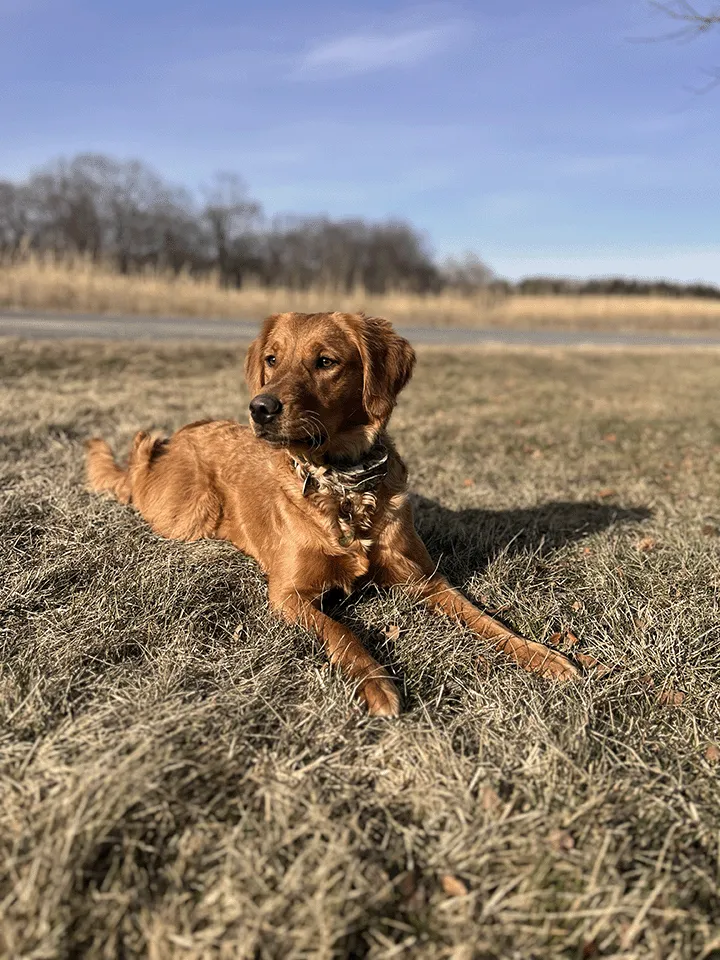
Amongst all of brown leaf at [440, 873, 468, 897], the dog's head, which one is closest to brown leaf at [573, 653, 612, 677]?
brown leaf at [440, 873, 468, 897]

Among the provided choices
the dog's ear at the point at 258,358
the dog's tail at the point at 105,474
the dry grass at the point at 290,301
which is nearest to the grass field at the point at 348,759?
the dog's tail at the point at 105,474

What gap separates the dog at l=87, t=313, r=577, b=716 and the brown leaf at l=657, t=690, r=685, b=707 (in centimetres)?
31

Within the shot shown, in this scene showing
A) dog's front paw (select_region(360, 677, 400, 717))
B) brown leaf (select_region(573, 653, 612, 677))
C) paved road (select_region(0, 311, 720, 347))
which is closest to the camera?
dog's front paw (select_region(360, 677, 400, 717))

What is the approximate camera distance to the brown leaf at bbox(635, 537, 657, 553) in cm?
373

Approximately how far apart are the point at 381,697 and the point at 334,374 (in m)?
1.50

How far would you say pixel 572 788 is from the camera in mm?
1831

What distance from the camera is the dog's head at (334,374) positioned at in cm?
288

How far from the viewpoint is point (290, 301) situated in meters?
21.9

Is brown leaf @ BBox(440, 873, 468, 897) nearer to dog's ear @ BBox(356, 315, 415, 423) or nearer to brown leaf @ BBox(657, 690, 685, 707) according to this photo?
brown leaf @ BBox(657, 690, 685, 707)

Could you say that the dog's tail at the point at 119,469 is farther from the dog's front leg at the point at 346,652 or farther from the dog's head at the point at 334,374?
the dog's front leg at the point at 346,652

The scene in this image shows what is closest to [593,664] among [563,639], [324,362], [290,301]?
[563,639]

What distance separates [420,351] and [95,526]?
33.7ft

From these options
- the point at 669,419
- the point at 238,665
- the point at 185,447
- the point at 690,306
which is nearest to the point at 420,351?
the point at 669,419

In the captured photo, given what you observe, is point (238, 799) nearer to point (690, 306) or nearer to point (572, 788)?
point (572, 788)
